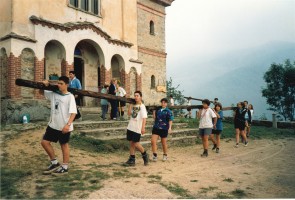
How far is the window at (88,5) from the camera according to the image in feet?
49.0

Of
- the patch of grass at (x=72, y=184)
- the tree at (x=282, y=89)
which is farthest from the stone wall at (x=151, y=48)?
the tree at (x=282, y=89)

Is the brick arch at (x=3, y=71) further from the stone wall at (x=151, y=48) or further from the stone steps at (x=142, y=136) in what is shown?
the stone wall at (x=151, y=48)

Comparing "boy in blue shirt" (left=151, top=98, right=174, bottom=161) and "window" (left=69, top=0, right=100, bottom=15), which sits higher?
"window" (left=69, top=0, right=100, bottom=15)

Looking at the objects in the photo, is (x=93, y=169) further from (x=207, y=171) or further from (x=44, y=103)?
(x=44, y=103)

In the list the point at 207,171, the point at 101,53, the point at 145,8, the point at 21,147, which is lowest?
the point at 207,171

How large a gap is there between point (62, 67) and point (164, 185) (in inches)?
414

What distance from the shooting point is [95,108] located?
15344 millimetres

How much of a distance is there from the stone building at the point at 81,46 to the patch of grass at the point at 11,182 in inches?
270

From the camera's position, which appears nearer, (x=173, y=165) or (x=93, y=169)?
(x=93, y=169)

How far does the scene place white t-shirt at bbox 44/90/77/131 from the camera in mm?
5645

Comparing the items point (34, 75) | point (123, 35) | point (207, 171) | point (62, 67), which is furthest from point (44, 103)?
point (207, 171)

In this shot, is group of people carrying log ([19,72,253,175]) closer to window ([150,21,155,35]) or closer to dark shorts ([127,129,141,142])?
dark shorts ([127,129,141,142])

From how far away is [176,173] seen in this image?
648 centimetres

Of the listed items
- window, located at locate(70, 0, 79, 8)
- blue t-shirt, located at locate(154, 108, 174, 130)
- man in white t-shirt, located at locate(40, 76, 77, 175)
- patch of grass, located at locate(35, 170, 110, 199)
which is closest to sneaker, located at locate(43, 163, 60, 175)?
man in white t-shirt, located at locate(40, 76, 77, 175)
